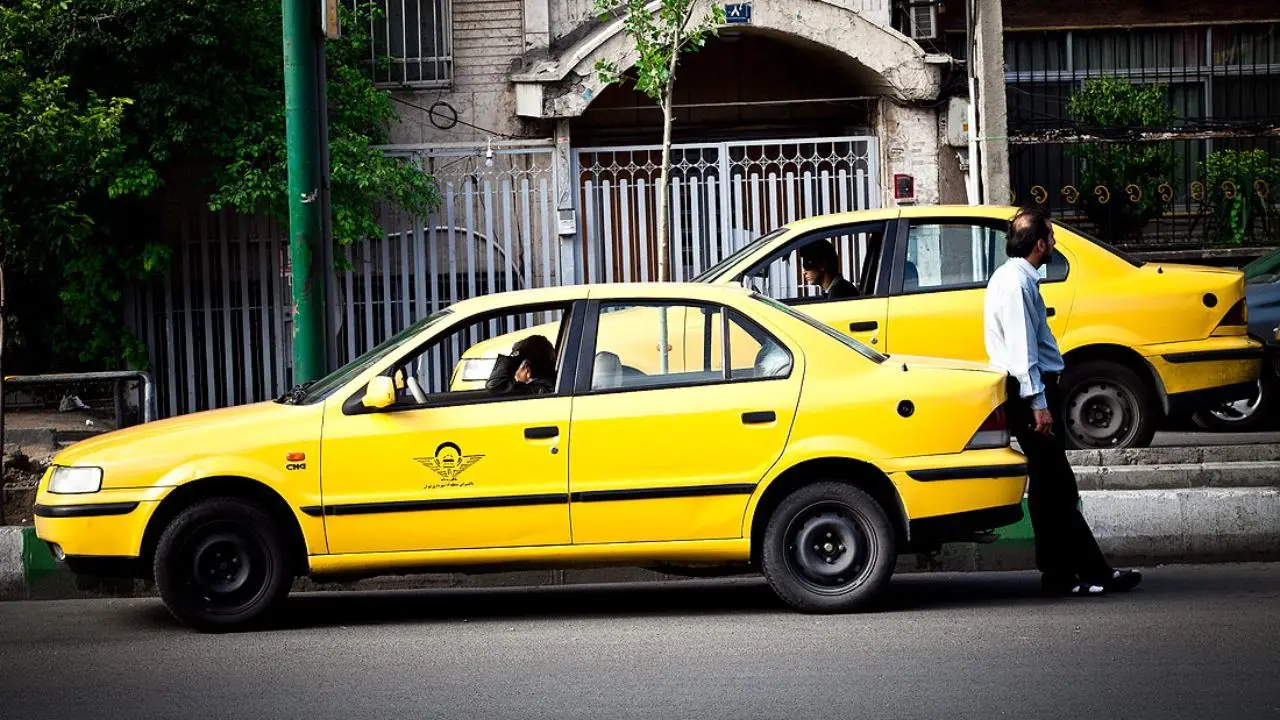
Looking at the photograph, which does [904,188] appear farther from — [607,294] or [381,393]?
[381,393]

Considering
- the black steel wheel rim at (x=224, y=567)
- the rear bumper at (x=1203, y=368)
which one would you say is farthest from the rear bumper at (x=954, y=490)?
the rear bumper at (x=1203, y=368)

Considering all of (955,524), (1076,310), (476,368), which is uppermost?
(1076,310)

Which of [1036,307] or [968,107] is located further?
[968,107]

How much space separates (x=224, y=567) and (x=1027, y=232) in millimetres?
4106

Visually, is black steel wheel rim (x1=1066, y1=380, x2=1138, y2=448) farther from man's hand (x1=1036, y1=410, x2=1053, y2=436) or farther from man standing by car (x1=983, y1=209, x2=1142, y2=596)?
man's hand (x1=1036, y1=410, x2=1053, y2=436)

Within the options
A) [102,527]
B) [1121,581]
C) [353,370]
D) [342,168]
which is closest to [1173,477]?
[1121,581]

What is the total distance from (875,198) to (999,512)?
8.45 meters

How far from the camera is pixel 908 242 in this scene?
34.0ft

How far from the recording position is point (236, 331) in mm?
15320

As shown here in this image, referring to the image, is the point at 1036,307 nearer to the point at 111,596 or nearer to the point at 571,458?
the point at 571,458

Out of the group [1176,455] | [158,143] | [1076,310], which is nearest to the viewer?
[1076,310]

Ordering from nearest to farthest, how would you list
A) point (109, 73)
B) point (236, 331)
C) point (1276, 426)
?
point (1276, 426), point (109, 73), point (236, 331)

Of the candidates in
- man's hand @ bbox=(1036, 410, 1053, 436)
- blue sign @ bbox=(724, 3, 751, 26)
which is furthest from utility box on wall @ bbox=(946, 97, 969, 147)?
man's hand @ bbox=(1036, 410, 1053, 436)

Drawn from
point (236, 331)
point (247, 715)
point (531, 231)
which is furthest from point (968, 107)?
point (247, 715)
